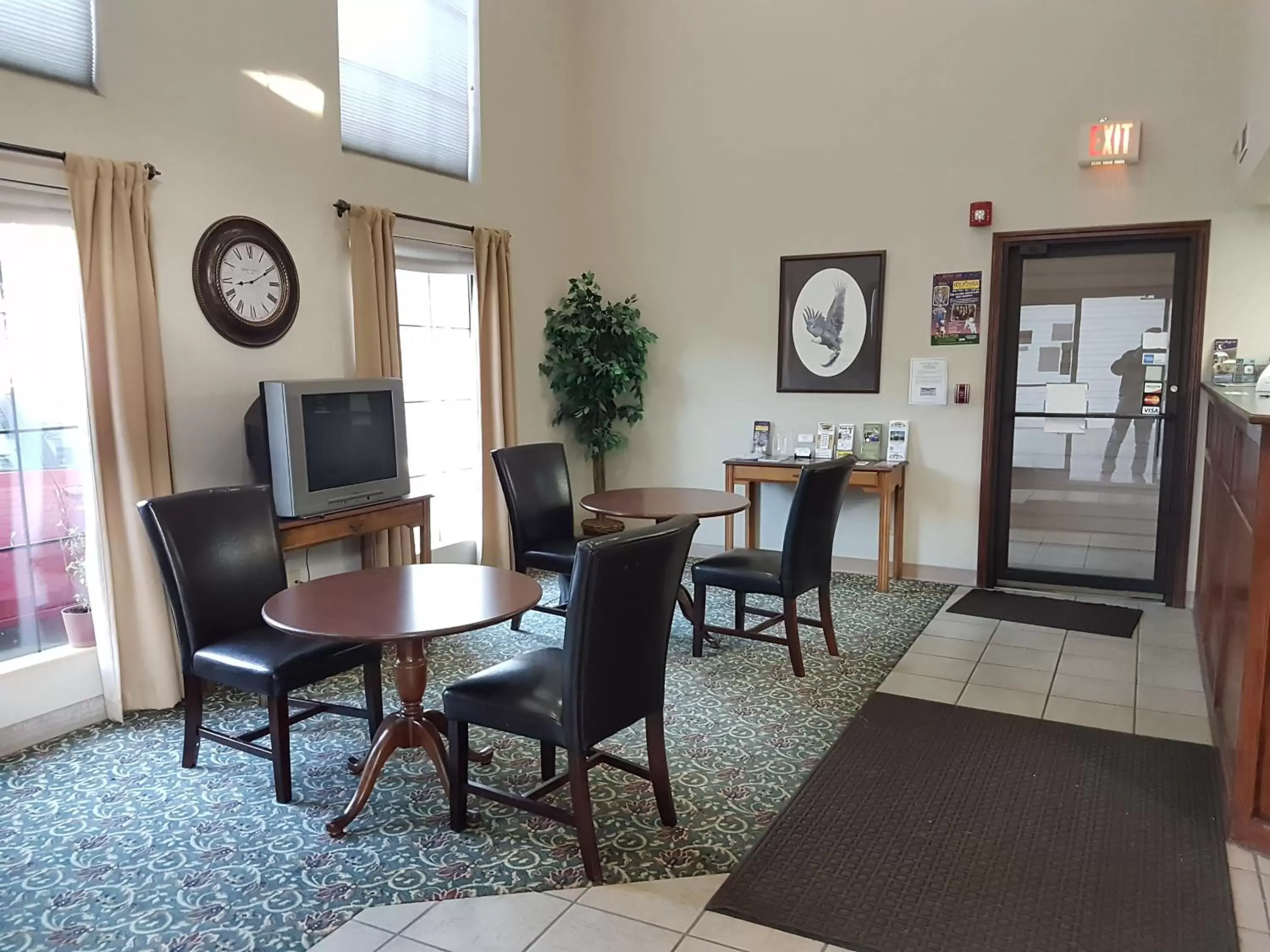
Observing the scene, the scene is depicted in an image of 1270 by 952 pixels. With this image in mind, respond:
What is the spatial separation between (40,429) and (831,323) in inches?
167

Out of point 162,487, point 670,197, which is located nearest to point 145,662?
point 162,487

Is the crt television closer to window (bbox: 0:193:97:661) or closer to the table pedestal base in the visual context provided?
window (bbox: 0:193:97:661)

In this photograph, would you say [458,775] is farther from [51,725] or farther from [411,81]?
[411,81]

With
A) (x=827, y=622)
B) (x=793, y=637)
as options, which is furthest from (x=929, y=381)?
(x=793, y=637)

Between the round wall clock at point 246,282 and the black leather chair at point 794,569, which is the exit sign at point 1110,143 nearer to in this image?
the black leather chair at point 794,569

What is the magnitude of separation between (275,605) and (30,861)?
930 mm

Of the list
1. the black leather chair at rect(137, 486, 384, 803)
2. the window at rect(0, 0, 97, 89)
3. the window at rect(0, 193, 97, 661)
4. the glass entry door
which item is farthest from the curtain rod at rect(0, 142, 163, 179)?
the glass entry door

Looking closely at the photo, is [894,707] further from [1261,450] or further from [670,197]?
[670,197]

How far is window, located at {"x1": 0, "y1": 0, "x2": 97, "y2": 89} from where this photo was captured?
3143 mm

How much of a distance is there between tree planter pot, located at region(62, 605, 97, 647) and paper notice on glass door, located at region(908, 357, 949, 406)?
441 centimetres

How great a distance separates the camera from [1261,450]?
2447mm

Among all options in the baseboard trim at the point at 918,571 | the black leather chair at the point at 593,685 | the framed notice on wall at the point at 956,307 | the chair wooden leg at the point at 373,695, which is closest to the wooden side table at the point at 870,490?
the baseboard trim at the point at 918,571

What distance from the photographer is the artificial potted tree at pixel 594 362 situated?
5.94 m

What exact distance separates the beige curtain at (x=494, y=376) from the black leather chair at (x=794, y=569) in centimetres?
162
